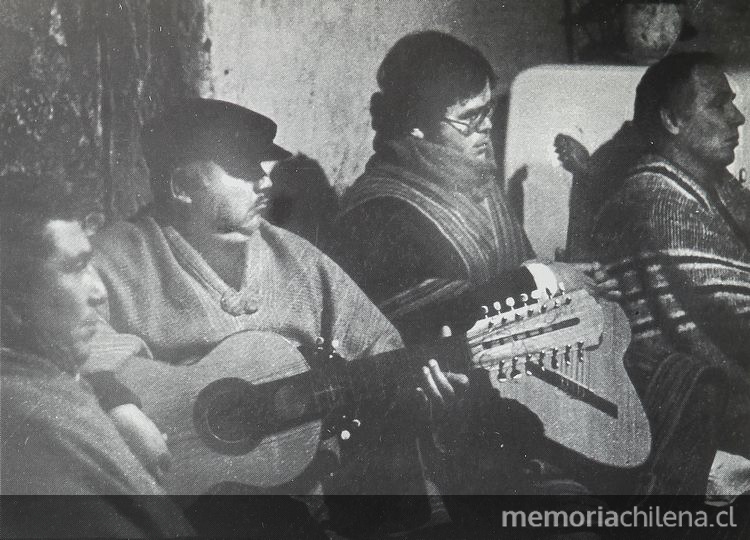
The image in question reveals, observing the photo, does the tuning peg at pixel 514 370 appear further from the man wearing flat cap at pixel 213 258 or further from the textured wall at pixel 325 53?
the textured wall at pixel 325 53

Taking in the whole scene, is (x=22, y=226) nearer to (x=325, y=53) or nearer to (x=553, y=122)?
(x=325, y=53)

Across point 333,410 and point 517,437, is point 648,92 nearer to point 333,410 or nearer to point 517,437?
point 517,437

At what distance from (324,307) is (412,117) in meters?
0.78

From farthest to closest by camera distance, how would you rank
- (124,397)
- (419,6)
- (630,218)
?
(630,218)
(419,6)
(124,397)

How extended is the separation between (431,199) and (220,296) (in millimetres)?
856

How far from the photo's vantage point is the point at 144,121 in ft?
10.1

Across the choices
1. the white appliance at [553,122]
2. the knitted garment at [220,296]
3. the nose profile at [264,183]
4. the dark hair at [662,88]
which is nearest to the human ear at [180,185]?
the knitted garment at [220,296]

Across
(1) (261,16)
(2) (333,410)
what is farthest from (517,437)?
(1) (261,16)

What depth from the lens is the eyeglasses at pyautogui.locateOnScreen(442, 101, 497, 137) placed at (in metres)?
3.40

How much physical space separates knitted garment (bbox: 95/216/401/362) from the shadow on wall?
1.7 inches

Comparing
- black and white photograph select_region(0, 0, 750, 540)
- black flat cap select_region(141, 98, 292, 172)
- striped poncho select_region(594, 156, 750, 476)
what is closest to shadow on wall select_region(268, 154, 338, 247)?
black and white photograph select_region(0, 0, 750, 540)

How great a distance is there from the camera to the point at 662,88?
3682 millimetres

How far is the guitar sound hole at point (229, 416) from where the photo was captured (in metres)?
2.98

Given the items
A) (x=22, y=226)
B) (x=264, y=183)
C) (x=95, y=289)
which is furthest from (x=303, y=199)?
(x=22, y=226)
